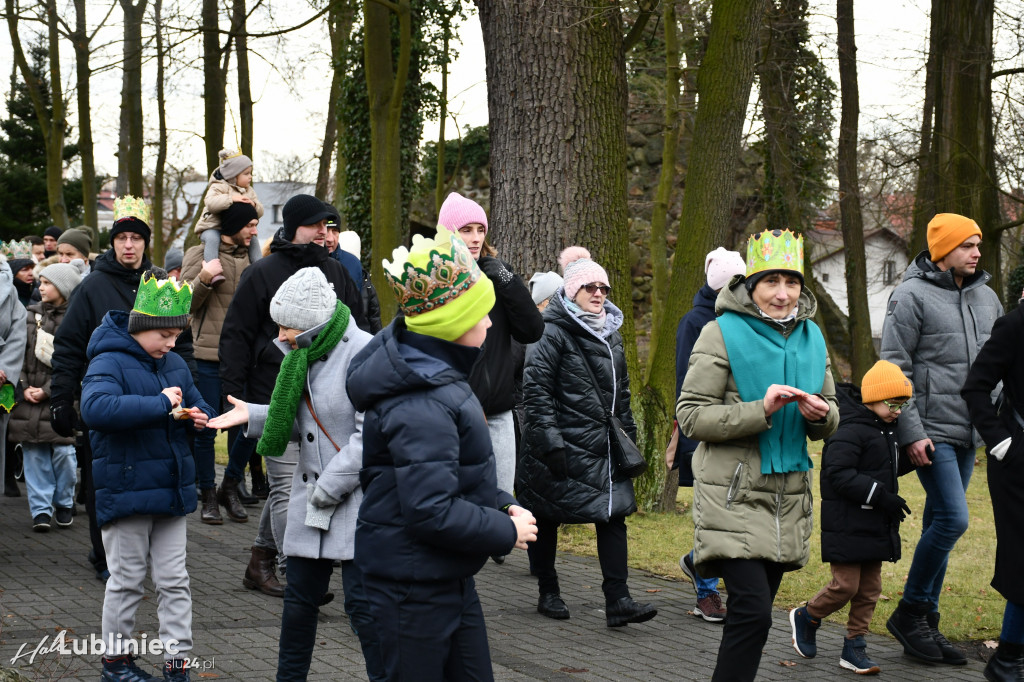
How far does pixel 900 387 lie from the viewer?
5992 millimetres

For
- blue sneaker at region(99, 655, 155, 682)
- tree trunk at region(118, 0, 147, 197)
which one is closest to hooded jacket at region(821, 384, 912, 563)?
blue sneaker at region(99, 655, 155, 682)

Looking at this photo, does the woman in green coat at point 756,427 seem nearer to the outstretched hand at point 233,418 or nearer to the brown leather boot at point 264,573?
the outstretched hand at point 233,418

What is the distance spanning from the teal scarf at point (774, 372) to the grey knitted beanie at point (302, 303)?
1706 millimetres

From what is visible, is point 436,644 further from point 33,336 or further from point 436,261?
point 33,336

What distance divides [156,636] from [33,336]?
13.0 ft

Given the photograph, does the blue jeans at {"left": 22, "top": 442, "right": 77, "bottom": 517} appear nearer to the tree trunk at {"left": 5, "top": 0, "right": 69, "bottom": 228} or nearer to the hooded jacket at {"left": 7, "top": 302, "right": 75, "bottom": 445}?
the hooded jacket at {"left": 7, "top": 302, "right": 75, "bottom": 445}

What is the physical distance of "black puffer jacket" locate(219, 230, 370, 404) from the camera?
6480 mm

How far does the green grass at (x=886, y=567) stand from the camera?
7234 millimetres

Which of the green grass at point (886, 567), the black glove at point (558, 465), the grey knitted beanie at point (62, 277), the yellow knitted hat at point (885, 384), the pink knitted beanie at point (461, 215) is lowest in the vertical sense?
the green grass at point (886, 567)

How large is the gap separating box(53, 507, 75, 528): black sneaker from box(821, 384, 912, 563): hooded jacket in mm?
5980

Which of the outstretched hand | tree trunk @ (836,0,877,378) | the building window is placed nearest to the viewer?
the outstretched hand

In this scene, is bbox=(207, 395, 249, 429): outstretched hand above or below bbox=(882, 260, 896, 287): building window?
below

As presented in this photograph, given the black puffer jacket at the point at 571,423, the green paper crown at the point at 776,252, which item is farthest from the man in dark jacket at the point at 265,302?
the green paper crown at the point at 776,252

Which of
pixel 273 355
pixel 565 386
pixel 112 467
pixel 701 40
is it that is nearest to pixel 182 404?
pixel 112 467
